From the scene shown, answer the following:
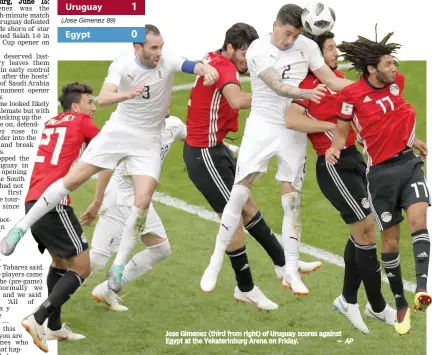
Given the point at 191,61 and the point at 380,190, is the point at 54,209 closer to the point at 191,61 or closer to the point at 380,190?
the point at 191,61

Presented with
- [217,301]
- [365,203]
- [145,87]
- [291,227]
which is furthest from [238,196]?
[217,301]

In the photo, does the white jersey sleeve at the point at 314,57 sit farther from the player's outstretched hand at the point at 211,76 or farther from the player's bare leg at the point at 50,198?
the player's bare leg at the point at 50,198

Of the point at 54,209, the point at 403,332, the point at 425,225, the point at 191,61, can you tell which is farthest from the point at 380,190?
the point at 54,209

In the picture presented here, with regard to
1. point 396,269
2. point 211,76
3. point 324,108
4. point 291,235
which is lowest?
point 396,269

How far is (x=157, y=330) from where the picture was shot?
1791cm

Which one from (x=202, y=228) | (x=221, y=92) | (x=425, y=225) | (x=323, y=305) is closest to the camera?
(x=425, y=225)

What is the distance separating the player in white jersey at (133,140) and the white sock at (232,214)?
37.9 inches

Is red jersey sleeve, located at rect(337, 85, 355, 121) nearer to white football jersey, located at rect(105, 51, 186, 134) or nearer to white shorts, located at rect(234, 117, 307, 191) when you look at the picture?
white shorts, located at rect(234, 117, 307, 191)

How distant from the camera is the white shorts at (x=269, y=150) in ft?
55.0

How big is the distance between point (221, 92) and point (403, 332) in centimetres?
369

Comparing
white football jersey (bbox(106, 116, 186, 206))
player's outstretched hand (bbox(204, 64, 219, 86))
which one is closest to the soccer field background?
white football jersey (bbox(106, 116, 186, 206))

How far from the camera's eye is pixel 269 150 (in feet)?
55.1

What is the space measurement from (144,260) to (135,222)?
4.52 feet

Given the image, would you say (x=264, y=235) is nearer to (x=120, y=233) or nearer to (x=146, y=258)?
(x=146, y=258)
